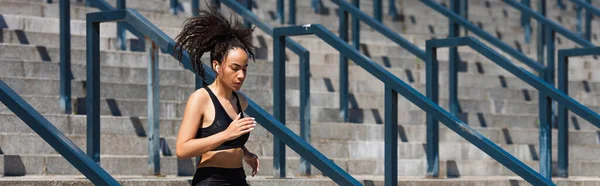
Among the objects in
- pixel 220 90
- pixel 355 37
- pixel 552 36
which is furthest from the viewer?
pixel 552 36

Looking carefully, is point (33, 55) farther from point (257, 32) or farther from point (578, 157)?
point (578, 157)

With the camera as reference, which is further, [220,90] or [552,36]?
[552,36]

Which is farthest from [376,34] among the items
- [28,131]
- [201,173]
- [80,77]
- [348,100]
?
[201,173]

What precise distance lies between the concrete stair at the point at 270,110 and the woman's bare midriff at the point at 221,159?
1642 millimetres

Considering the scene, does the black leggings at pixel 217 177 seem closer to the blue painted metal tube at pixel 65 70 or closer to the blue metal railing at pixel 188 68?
the blue metal railing at pixel 188 68

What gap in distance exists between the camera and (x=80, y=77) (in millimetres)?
8828

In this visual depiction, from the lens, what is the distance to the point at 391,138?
7336 millimetres

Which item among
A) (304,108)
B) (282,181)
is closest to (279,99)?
(304,108)

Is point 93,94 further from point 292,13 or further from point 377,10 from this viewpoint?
point 377,10

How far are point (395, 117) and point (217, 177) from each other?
2499 millimetres

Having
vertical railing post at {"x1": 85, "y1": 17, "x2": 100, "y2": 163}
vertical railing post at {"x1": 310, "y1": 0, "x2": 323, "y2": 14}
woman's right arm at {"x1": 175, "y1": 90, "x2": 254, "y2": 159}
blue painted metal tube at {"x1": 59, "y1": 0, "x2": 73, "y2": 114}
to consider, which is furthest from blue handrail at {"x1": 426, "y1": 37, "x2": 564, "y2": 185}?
vertical railing post at {"x1": 310, "y1": 0, "x2": 323, "y2": 14}

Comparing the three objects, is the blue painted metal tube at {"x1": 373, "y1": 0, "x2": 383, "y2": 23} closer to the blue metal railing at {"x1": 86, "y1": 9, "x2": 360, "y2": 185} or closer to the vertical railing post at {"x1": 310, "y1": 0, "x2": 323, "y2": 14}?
the vertical railing post at {"x1": 310, "y1": 0, "x2": 323, "y2": 14}

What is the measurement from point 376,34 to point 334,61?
1.39m

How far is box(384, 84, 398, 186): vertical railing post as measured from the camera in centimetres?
729
